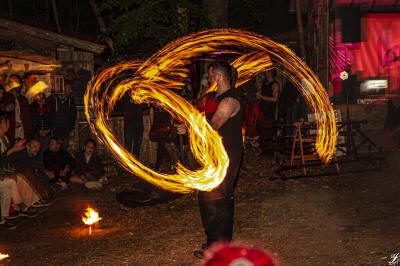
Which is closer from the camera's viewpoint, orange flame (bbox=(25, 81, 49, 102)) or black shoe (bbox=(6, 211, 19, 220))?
black shoe (bbox=(6, 211, 19, 220))

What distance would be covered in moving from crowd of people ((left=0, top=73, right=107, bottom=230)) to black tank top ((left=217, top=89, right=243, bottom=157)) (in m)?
3.98

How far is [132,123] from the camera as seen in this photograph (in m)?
11.8

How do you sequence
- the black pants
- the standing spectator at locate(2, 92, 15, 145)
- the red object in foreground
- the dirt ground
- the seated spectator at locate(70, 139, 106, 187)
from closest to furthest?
the red object in foreground < the black pants < the dirt ground < the standing spectator at locate(2, 92, 15, 145) < the seated spectator at locate(70, 139, 106, 187)

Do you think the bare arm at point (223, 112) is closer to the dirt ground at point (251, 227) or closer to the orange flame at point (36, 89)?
the dirt ground at point (251, 227)

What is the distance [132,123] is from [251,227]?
222 inches

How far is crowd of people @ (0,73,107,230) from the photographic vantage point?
795 cm

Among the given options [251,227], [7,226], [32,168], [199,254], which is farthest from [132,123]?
[199,254]

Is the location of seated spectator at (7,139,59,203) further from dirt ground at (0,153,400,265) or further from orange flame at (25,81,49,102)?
orange flame at (25,81,49,102)

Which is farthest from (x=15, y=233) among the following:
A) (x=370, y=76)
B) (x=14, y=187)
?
(x=370, y=76)

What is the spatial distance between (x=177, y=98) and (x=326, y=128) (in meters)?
5.44

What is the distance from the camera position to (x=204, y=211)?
551 cm

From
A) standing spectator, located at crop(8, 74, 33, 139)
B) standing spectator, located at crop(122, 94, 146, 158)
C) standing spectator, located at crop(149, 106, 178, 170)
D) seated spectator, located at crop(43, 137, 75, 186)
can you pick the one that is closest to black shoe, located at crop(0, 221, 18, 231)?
seated spectator, located at crop(43, 137, 75, 186)

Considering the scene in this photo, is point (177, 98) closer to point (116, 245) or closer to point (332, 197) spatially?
point (116, 245)

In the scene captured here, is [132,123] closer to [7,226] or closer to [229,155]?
[7,226]
